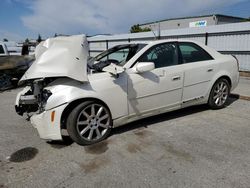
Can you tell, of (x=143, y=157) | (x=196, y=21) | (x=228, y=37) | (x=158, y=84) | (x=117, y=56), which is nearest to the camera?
(x=143, y=157)

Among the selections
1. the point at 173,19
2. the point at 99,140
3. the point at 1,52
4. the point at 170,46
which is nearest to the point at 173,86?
the point at 170,46

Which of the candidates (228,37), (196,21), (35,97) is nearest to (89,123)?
(35,97)

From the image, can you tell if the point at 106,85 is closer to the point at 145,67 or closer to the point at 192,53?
the point at 145,67

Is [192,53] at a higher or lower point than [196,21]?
lower

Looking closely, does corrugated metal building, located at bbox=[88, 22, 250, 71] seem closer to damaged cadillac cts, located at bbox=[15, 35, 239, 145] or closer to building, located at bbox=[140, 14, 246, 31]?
damaged cadillac cts, located at bbox=[15, 35, 239, 145]

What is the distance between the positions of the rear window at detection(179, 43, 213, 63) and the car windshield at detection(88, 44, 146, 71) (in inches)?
34.3

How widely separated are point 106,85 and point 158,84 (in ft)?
3.18

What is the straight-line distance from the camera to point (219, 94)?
506 cm

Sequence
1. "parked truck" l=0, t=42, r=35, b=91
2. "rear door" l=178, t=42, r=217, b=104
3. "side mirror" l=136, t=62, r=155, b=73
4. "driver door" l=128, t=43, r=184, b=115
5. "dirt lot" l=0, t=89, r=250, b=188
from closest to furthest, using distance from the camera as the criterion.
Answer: "dirt lot" l=0, t=89, r=250, b=188 → "side mirror" l=136, t=62, r=155, b=73 → "driver door" l=128, t=43, r=184, b=115 → "rear door" l=178, t=42, r=217, b=104 → "parked truck" l=0, t=42, r=35, b=91

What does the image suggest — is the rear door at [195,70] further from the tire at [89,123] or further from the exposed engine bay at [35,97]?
the exposed engine bay at [35,97]

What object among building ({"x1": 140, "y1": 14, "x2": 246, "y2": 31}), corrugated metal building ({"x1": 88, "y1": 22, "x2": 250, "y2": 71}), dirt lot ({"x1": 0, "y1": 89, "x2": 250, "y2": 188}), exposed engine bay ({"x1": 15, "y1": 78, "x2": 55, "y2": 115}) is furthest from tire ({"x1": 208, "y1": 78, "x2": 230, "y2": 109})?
building ({"x1": 140, "y1": 14, "x2": 246, "y2": 31})

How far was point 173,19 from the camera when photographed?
44.0m

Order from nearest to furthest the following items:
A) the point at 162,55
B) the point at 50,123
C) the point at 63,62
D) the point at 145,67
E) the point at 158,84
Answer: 1. the point at 50,123
2. the point at 63,62
3. the point at 145,67
4. the point at 158,84
5. the point at 162,55

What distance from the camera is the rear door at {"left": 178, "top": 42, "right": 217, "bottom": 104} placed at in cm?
444
